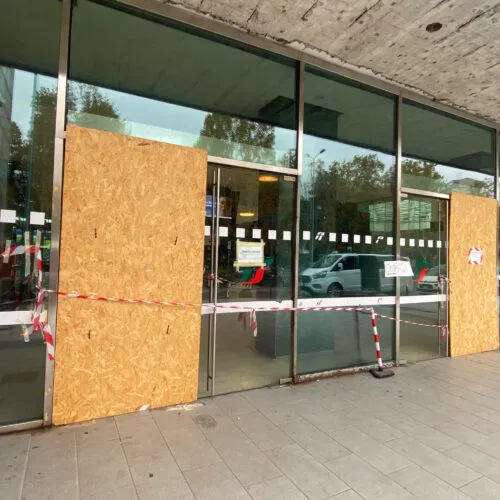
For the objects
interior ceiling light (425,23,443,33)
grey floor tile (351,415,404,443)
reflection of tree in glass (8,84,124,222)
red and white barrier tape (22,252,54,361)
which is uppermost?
interior ceiling light (425,23,443,33)

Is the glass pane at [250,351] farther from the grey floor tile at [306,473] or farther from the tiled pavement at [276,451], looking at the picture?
the grey floor tile at [306,473]

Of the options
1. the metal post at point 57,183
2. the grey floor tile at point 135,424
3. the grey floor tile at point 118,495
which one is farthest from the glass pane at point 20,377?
the grey floor tile at point 118,495

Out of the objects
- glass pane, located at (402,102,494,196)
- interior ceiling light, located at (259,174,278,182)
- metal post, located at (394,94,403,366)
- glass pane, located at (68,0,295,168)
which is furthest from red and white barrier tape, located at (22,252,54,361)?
glass pane, located at (402,102,494,196)

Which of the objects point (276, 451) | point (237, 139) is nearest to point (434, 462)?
point (276, 451)

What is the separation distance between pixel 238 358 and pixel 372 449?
1.83 meters

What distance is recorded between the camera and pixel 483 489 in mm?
2521

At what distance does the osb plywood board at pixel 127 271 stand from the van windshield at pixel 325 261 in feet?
5.21

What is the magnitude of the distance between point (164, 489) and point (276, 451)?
2.97ft

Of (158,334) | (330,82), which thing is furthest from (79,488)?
(330,82)

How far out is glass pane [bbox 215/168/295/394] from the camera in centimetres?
415

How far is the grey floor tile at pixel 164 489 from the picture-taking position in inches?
92.9

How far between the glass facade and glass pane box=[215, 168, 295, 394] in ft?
0.05

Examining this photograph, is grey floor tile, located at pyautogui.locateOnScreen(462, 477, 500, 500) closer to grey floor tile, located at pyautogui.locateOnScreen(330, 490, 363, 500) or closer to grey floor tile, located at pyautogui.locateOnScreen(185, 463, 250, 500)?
grey floor tile, located at pyautogui.locateOnScreen(330, 490, 363, 500)

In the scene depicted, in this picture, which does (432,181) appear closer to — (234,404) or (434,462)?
(434,462)
